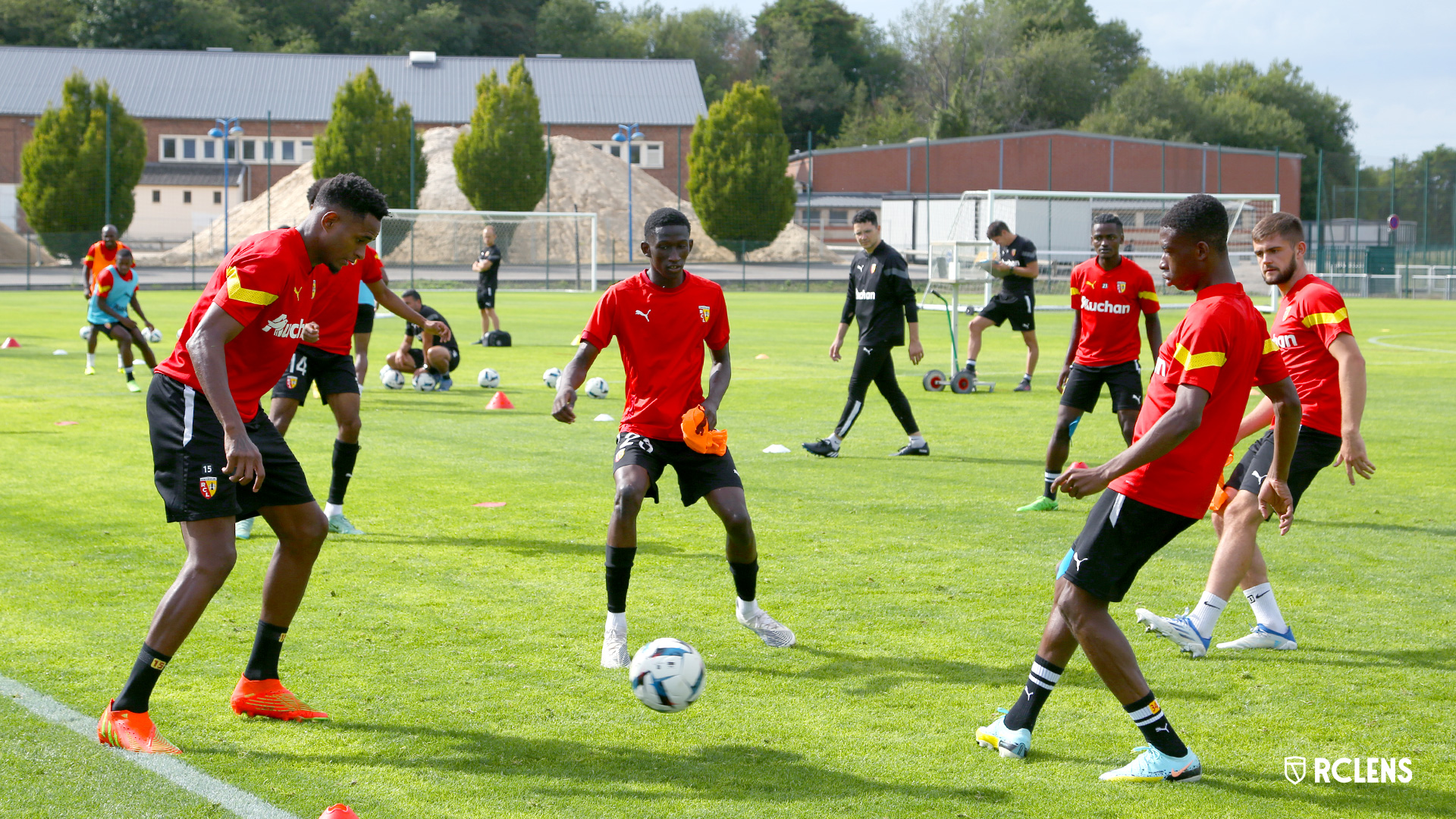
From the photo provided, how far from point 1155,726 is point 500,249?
158 feet

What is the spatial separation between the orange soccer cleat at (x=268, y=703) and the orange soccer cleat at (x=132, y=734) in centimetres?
35

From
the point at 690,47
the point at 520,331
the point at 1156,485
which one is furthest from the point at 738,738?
the point at 690,47

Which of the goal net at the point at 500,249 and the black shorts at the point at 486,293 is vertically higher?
the goal net at the point at 500,249

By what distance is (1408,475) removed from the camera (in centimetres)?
1039

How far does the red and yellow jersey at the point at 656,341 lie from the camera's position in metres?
5.87

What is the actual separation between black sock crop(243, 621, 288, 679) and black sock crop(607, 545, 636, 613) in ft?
4.60

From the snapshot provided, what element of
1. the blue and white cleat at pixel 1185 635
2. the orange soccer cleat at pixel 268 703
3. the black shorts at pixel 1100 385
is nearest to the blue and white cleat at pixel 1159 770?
the blue and white cleat at pixel 1185 635

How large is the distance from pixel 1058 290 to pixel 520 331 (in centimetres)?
1820

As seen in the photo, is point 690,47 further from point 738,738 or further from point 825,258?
point 738,738

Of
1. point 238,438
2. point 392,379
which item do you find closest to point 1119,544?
point 238,438

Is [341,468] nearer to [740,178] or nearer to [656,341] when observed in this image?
[656,341]

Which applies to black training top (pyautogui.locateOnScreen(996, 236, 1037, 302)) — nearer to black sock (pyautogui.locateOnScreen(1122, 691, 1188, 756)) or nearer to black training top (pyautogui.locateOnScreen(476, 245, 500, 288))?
black training top (pyautogui.locateOnScreen(476, 245, 500, 288))

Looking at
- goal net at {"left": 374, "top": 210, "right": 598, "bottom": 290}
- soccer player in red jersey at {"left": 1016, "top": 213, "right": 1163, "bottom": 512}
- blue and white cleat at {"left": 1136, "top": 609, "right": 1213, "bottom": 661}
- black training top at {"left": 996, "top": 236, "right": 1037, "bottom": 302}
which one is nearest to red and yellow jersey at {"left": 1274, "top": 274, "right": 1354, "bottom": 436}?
blue and white cleat at {"left": 1136, "top": 609, "right": 1213, "bottom": 661}

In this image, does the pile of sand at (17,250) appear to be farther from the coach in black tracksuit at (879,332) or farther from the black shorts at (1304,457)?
the black shorts at (1304,457)
